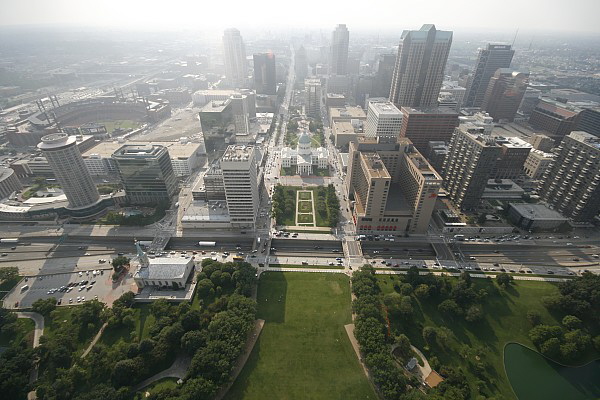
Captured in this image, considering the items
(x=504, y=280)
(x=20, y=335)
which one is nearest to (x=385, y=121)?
(x=504, y=280)

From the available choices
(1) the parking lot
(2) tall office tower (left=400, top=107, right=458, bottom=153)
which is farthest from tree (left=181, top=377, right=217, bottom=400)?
(2) tall office tower (left=400, top=107, right=458, bottom=153)

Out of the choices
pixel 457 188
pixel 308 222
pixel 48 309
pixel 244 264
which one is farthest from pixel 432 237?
pixel 48 309

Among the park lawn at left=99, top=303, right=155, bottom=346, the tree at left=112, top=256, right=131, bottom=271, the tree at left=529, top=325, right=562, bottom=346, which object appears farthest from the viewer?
the tree at left=112, top=256, right=131, bottom=271

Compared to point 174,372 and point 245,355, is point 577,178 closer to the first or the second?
point 245,355

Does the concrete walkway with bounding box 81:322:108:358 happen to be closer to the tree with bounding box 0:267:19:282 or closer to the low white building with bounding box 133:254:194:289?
the low white building with bounding box 133:254:194:289

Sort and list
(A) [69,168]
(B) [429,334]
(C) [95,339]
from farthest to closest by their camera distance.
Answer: (A) [69,168] < (C) [95,339] < (B) [429,334]

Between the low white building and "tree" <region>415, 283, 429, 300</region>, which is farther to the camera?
the low white building

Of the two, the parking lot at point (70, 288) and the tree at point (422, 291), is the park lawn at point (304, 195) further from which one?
the parking lot at point (70, 288)
